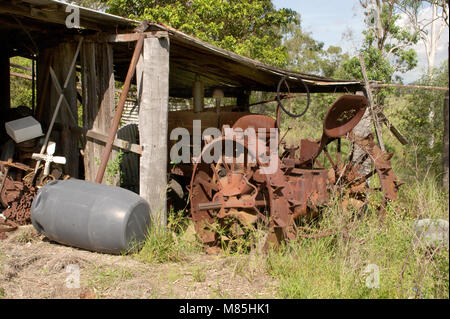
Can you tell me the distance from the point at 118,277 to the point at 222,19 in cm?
1145

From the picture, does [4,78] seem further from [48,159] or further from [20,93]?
[20,93]

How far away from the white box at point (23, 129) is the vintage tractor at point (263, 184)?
2707mm

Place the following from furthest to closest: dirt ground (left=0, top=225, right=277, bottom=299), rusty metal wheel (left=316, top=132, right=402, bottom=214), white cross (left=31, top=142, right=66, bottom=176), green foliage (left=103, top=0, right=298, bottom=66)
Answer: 1. green foliage (left=103, top=0, right=298, bottom=66)
2. rusty metal wheel (left=316, top=132, right=402, bottom=214)
3. white cross (left=31, top=142, right=66, bottom=176)
4. dirt ground (left=0, top=225, right=277, bottom=299)

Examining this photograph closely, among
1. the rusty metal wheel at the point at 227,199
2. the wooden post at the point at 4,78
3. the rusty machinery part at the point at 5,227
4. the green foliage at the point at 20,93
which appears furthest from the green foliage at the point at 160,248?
the green foliage at the point at 20,93

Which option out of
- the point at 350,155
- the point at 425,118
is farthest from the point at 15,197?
the point at 425,118

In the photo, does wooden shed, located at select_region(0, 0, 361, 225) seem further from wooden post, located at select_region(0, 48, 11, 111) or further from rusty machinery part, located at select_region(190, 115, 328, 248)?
rusty machinery part, located at select_region(190, 115, 328, 248)

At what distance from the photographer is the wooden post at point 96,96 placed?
615cm

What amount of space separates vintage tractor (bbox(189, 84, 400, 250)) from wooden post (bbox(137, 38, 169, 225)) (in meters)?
0.46

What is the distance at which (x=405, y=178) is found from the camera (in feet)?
29.8

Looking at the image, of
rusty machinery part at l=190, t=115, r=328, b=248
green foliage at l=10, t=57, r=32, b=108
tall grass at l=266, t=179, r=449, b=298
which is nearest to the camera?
tall grass at l=266, t=179, r=449, b=298

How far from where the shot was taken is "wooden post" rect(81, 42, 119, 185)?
615 cm

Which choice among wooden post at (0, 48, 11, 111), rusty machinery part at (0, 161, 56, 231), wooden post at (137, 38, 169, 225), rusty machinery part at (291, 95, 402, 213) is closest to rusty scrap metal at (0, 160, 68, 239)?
rusty machinery part at (0, 161, 56, 231)

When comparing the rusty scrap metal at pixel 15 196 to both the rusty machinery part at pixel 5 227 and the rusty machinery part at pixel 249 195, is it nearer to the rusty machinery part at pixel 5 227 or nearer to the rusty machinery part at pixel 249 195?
the rusty machinery part at pixel 5 227

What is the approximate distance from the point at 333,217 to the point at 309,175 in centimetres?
73
